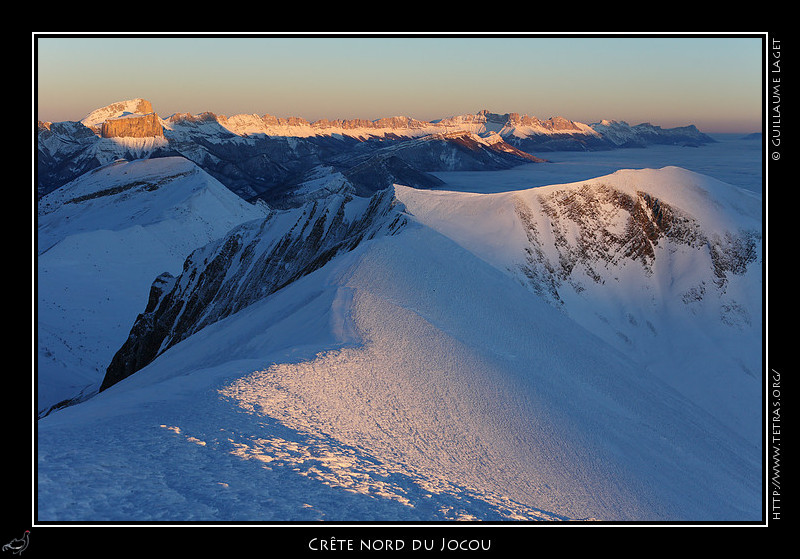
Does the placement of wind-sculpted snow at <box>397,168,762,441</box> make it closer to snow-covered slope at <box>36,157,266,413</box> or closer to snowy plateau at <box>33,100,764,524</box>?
snowy plateau at <box>33,100,764,524</box>

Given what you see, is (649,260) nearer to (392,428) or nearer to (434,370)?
(434,370)

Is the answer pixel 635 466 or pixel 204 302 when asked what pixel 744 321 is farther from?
pixel 204 302

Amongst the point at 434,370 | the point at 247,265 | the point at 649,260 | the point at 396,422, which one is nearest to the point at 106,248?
the point at 247,265

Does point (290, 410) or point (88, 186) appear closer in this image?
point (290, 410)

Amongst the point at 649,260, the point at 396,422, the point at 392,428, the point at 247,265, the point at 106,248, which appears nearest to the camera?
the point at 392,428

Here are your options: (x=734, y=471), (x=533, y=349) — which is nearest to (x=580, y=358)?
(x=533, y=349)

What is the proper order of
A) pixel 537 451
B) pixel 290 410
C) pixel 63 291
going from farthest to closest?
pixel 63 291, pixel 537 451, pixel 290 410

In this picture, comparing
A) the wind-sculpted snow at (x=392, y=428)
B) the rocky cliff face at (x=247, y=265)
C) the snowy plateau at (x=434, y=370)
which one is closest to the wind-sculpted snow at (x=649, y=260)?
the snowy plateau at (x=434, y=370)
